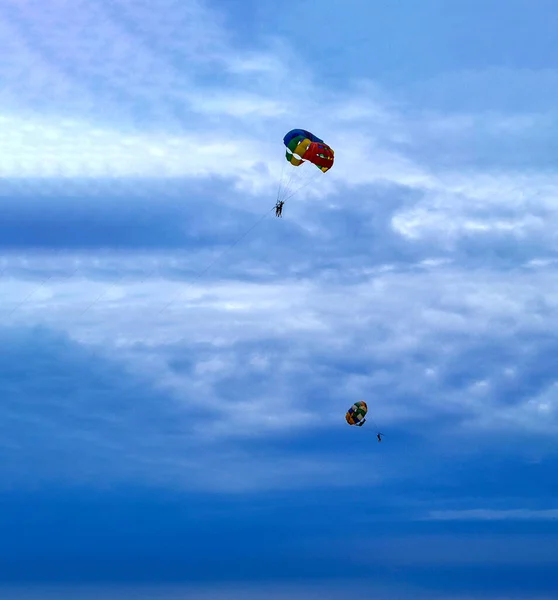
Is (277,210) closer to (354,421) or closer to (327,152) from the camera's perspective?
(327,152)

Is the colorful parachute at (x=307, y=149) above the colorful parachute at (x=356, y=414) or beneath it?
above

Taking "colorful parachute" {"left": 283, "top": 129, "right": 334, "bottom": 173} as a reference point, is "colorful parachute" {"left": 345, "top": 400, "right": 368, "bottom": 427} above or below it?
below

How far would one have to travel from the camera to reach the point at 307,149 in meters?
146

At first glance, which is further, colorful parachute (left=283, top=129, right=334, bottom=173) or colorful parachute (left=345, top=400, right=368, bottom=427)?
colorful parachute (left=345, top=400, right=368, bottom=427)

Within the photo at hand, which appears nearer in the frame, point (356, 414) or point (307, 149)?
point (307, 149)

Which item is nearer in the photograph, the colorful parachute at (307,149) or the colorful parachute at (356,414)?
the colorful parachute at (307,149)

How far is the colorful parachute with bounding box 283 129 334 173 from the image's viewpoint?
145500 millimetres

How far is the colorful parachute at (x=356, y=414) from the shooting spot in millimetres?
176875

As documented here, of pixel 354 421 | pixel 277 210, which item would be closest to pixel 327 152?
pixel 277 210

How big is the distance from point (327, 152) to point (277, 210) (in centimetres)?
922

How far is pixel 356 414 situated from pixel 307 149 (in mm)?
47379

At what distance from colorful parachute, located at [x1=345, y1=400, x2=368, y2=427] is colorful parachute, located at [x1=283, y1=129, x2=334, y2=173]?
4408cm

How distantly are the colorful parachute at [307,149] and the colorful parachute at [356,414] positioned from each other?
4408 cm

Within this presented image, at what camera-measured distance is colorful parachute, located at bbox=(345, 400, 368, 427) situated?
176875 mm
